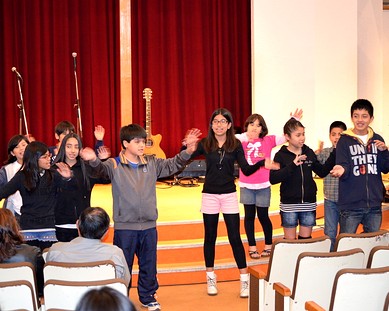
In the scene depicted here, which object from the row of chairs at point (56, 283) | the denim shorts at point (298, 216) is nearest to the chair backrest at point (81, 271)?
the row of chairs at point (56, 283)

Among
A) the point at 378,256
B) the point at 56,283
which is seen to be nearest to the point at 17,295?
the point at 56,283

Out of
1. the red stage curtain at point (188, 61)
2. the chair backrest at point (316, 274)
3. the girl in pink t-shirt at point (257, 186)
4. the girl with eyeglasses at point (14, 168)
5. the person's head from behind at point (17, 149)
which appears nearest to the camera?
the chair backrest at point (316, 274)

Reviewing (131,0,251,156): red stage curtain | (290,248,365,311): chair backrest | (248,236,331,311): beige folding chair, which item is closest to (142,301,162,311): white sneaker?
(248,236,331,311): beige folding chair

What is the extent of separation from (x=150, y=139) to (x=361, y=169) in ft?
15.2

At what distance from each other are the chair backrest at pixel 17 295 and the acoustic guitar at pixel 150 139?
5.74m

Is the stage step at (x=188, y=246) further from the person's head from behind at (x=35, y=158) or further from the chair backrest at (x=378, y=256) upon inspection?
the chair backrest at (x=378, y=256)

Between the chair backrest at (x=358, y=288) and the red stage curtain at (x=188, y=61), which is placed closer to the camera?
the chair backrest at (x=358, y=288)

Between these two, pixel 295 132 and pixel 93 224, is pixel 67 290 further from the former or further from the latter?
pixel 295 132

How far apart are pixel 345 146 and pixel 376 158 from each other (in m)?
0.24

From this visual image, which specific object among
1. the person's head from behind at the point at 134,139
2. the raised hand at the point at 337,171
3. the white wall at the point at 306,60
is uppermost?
the white wall at the point at 306,60

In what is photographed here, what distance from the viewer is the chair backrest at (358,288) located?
8.99ft

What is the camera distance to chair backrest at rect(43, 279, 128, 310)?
9.09 feet

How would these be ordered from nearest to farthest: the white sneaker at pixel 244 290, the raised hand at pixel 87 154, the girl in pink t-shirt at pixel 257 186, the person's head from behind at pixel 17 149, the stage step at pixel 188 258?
the raised hand at pixel 87 154
the white sneaker at pixel 244 290
the person's head from behind at pixel 17 149
the stage step at pixel 188 258
the girl in pink t-shirt at pixel 257 186

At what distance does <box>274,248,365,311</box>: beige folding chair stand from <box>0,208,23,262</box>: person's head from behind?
4.61 feet
